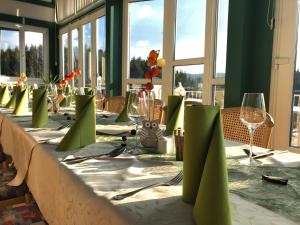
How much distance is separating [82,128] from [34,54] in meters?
6.78

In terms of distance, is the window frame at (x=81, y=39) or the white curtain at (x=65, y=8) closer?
the window frame at (x=81, y=39)

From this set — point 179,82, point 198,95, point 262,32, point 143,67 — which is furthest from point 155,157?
point 143,67

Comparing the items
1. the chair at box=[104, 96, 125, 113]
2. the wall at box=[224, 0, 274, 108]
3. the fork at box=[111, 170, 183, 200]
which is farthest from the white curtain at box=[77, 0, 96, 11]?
the fork at box=[111, 170, 183, 200]

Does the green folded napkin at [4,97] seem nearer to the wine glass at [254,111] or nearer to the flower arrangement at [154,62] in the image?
the flower arrangement at [154,62]

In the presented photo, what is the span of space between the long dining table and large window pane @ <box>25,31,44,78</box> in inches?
255

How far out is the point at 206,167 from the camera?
51 cm

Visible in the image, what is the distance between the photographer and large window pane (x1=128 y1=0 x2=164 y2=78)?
3.88 metres

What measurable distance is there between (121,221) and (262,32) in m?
2.23

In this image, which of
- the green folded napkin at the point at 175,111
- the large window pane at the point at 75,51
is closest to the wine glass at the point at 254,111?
the green folded napkin at the point at 175,111

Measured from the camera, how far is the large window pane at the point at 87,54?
5.67 meters

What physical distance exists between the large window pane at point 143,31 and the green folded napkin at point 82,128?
9.40 feet

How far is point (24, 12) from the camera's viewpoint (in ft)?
22.1

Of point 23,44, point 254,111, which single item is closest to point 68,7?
point 23,44

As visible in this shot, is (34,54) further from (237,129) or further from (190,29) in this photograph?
(237,129)
